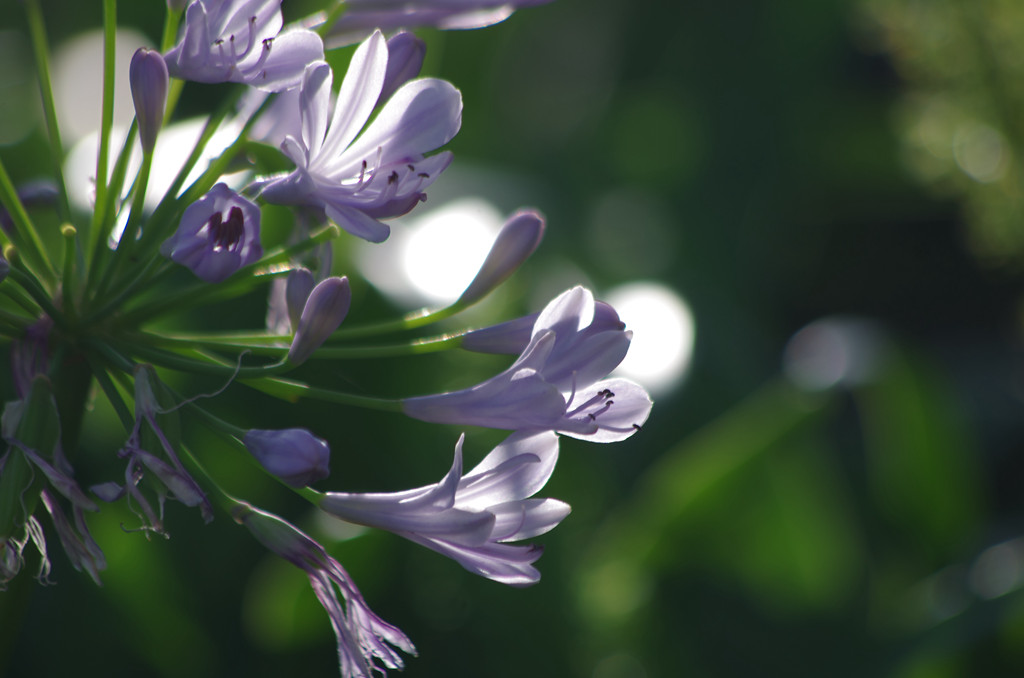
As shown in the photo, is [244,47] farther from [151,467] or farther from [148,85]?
[151,467]

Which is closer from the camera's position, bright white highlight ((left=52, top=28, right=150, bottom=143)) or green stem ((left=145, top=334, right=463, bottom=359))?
green stem ((left=145, top=334, right=463, bottom=359))

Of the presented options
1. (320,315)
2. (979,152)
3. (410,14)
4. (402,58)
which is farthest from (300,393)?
(979,152)

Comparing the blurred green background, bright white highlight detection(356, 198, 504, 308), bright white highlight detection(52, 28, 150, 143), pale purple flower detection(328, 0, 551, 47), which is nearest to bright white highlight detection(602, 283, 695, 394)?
the blurred green background

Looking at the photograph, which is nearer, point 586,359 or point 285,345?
point 586,359

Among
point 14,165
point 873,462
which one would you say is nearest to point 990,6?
point 873,462

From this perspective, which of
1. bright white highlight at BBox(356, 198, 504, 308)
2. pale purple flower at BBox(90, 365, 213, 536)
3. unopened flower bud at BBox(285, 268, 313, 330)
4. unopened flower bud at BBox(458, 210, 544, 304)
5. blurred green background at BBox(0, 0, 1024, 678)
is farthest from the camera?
bright white highlight at BBox(356, 198, 504, 308)

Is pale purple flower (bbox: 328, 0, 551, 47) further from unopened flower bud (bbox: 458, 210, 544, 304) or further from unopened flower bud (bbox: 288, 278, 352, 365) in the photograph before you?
unopened flower bud (bbox: 288, 278, 352, 365)

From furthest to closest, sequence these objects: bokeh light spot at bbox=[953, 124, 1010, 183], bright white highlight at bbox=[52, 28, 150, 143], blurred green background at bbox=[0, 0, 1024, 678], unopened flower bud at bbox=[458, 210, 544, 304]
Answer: bright white highlight at bbox=[52, 28, 150, 143], bokeh light spot at bbox=[953, 124, 1010, 183], blurred green background at bbox=[0, 0, 1024, 678], unopened flower bud at bbox=[458, 210, 544, 304]
